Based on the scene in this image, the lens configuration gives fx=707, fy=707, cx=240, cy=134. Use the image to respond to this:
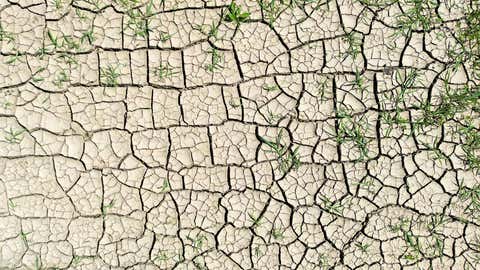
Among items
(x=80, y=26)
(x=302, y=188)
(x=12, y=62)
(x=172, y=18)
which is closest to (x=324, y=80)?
(x=302, y=188)

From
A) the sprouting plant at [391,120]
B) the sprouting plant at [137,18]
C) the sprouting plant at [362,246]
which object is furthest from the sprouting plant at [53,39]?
the sprouting plant at [362,246]

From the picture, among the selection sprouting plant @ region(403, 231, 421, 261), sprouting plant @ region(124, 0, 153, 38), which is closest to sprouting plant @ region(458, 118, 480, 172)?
sprouting plant @ region(403, 231, 421, 261)

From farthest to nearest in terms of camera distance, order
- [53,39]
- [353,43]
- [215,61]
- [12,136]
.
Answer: [353,43] → [215,61] → [53,39] → [12,136]

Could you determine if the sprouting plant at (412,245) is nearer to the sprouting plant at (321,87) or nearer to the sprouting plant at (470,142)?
the sprouting plant at (470,142)

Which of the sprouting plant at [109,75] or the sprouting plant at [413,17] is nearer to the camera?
the sprouting plant at [109,75]

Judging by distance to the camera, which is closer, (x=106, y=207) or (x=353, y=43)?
(x=106, y=207)

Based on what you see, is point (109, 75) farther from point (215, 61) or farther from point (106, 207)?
point (106, 207)

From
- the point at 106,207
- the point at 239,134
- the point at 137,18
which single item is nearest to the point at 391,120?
the point at 239,134

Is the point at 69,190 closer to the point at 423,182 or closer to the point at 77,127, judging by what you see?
the point at 77,127
